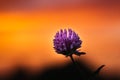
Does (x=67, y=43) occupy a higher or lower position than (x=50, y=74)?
higher

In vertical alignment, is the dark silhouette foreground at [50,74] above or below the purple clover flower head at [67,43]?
below

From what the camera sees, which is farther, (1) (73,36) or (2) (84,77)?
(1) (73,36)

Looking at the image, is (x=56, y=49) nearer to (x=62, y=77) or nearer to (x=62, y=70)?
(x=62, y=77)

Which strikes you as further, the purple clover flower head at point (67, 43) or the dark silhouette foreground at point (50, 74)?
the dark silhouette foreground at point (50, 74)

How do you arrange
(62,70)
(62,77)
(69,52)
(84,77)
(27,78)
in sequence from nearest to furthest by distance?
(84,77) → (69,52) → (62,77) → (27,78) → (62,70)

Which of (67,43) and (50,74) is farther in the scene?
(50,74)

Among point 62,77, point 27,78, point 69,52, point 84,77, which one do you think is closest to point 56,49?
point 69,52

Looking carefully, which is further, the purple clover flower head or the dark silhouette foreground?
the dark silhouette foreground

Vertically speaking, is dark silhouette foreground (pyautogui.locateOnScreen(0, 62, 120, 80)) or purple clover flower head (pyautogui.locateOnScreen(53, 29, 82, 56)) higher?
purple clover flower head (pyautogui.locateOnScreen(53, 29, 82, 56))
